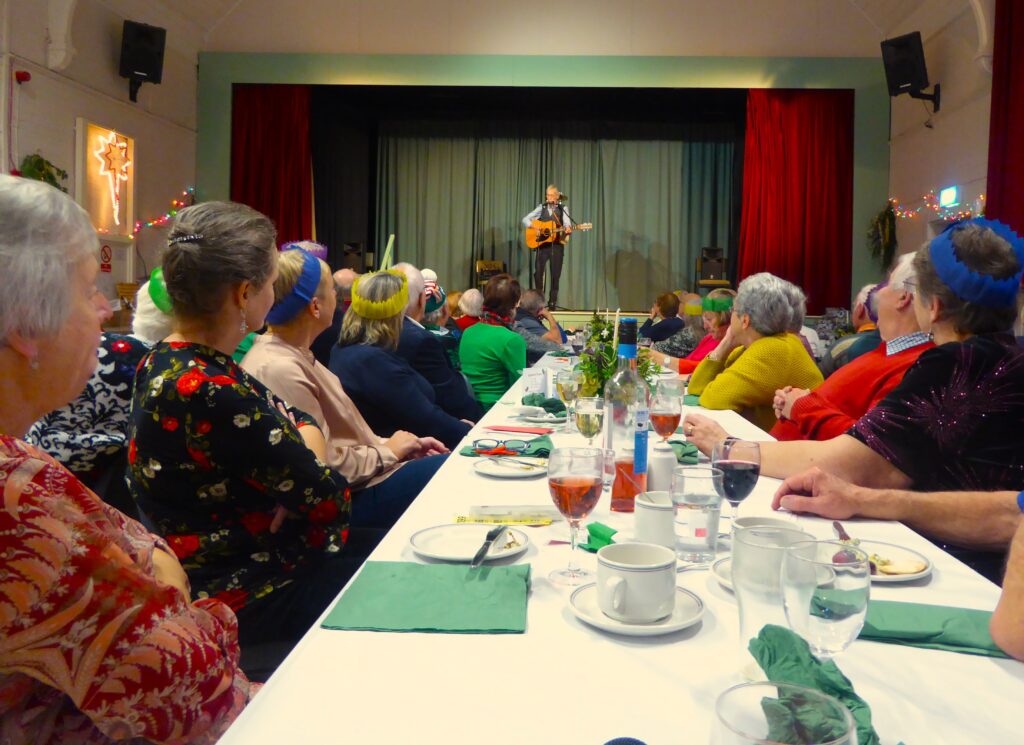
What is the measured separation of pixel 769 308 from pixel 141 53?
690 centimetres

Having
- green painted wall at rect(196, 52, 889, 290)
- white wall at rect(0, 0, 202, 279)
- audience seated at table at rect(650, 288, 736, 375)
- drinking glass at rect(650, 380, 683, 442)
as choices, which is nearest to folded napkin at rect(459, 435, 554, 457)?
drinking glass at rect(650, 380, 683, 442)

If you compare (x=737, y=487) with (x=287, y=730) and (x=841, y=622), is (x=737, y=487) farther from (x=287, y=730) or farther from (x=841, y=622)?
(x=287, y=730)

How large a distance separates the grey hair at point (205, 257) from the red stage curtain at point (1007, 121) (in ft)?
19.7

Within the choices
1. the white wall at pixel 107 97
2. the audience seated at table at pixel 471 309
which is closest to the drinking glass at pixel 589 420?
the audience seated at table at pixel 471 309

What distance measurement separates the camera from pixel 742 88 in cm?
899

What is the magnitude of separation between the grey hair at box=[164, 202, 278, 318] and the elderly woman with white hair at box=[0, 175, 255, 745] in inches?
22.9

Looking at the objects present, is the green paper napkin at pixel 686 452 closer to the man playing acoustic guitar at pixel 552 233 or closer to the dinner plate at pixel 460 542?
the dinner plate at pixel 460 542

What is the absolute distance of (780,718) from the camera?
1.65 ft

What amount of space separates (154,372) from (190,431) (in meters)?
→ 0.14

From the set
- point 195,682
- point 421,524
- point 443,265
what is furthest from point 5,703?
point 443,265

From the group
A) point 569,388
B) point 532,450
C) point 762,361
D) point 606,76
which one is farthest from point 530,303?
point 532,450

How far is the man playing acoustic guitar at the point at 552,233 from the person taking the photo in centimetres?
1022

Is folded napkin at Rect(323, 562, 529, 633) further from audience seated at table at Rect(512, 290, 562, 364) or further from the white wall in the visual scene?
the white wall

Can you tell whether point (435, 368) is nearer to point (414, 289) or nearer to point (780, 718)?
point (414, 289)
